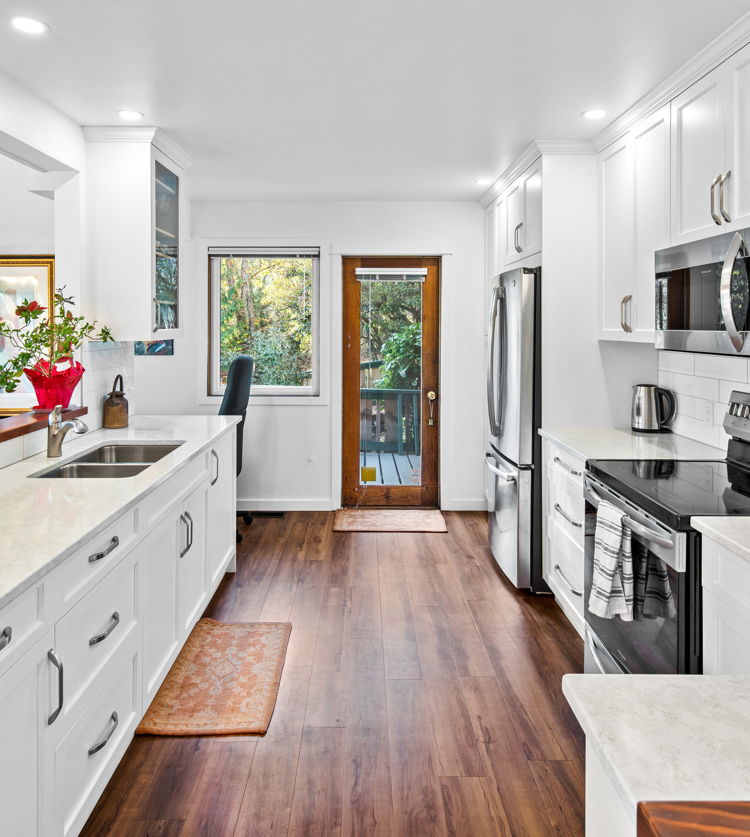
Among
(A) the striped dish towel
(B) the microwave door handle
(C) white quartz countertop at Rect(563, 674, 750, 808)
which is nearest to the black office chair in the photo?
(A) the striped dish towel

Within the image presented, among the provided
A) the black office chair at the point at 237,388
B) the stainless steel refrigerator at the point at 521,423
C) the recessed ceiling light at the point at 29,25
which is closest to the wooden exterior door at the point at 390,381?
the black office chair at the point at 237,388

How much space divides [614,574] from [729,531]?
0.55m

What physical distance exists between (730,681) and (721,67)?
7.41 feet

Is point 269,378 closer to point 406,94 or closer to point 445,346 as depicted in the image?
point 445,346

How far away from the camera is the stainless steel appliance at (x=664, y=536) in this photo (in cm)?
197

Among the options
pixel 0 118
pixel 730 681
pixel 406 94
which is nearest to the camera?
pixel 730 681

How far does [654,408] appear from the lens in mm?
3592

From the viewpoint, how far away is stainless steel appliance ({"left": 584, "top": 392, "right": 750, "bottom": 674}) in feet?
6.46

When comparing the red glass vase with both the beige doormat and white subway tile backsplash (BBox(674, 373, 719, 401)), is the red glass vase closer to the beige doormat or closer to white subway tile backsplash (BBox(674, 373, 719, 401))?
the beige doormat

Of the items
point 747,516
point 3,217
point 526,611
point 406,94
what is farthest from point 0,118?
point 526,611

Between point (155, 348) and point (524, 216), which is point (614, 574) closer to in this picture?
point (524, 216)

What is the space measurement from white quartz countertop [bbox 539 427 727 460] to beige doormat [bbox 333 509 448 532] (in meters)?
1.79

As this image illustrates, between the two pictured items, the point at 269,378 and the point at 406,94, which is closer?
the point at 406,94

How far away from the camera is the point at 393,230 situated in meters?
5.59
